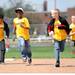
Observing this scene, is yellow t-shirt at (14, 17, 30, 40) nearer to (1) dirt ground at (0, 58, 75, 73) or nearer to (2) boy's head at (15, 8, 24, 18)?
(2) boy's head at (15, 8, 24, 18)

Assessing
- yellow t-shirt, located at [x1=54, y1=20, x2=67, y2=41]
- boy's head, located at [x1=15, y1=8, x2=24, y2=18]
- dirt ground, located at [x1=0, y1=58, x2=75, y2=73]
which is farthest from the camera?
boy's head, located at [x1=15, y1=8, x2=24, y2=18]

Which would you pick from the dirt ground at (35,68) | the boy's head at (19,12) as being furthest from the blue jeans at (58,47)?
the boy's head at (19,12)

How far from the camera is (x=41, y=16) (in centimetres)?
5397

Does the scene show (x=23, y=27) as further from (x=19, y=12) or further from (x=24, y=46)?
(x=24, y=46)

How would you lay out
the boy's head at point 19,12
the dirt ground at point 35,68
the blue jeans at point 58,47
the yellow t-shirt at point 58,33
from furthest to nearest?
the boy's head at point 19,12
the yellow t-shirt at point 58,33
the blue jeans at point 58,47
the dirt ground at point 35,68

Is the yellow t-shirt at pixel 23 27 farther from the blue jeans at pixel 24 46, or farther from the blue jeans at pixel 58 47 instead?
the blue jeans at pixel 58 47

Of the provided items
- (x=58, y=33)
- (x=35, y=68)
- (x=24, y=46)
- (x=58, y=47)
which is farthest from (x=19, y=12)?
(x=35, y=68)

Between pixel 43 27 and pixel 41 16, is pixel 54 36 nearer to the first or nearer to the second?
pixel 43 27

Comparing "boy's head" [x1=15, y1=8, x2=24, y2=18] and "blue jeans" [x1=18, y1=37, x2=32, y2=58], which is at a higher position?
"boy's head" [x1=15, y1=8, x2=24, y2=18]

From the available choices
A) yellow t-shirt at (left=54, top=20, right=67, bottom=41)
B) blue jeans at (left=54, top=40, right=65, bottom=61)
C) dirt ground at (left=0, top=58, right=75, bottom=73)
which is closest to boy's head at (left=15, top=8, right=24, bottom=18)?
yellow t-shirt at (left=54, top=20, right=67, bottom=41)

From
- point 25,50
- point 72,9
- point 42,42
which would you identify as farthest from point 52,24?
point 72,9

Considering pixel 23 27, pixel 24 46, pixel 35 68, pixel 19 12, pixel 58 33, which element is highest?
pixel 19 12

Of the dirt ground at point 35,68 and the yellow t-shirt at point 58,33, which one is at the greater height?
the yellow t-shirt at point 58,33

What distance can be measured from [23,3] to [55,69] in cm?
3820
